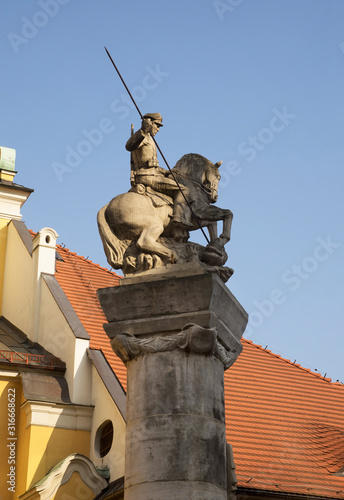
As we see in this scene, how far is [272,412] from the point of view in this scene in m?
17.4

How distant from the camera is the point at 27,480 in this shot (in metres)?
15.0

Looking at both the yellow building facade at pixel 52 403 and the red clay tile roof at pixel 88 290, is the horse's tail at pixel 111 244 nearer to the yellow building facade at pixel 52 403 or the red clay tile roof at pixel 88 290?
the yellow building facade at pixel 52 403

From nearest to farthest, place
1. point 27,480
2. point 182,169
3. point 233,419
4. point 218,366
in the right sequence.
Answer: point 218,366 < point 182,169 < point 27,480 < point 233,419

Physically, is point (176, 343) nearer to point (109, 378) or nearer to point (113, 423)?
point (113, 423)

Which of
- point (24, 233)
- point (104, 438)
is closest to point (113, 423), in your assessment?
point (104, 438)

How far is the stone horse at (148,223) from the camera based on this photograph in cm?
796

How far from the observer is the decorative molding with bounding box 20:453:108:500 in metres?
14.2

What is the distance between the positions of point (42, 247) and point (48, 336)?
6.90 ft

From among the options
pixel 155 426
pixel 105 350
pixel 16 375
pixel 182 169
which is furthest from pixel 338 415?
pixel 155 426

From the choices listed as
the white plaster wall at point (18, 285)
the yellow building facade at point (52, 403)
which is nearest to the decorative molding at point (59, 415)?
the yellow building facade at point (52, 403)

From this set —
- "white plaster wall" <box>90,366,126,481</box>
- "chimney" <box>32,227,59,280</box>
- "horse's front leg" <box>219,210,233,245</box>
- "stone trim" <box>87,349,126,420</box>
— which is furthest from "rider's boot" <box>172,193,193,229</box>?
"chimney" <box>32,227,59,280</box>

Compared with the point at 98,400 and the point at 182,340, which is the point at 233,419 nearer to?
the point at 98,400

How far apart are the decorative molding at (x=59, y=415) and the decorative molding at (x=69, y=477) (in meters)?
1.22

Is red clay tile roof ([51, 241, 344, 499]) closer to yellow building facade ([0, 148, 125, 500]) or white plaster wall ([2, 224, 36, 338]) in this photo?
yellow building facade ([0, 148, 125, 500])
